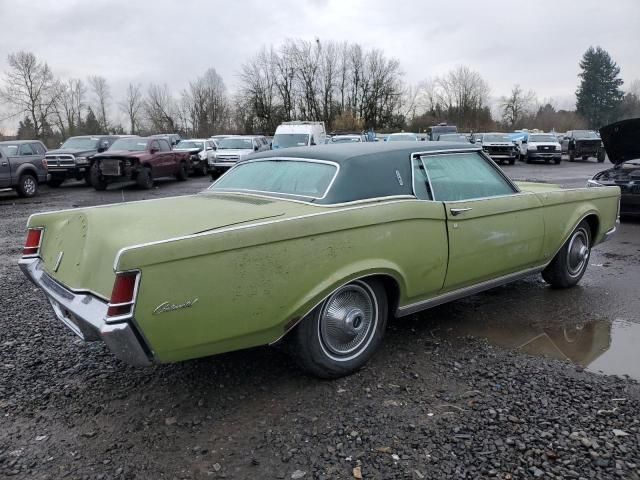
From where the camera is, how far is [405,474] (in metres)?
2.44

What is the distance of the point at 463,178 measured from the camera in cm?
429

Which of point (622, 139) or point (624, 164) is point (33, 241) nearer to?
point (622, 139)

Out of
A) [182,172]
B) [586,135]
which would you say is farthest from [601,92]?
[182,172]

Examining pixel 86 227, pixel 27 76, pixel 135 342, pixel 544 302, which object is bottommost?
pixel 544 302

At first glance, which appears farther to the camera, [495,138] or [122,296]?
[495,138]

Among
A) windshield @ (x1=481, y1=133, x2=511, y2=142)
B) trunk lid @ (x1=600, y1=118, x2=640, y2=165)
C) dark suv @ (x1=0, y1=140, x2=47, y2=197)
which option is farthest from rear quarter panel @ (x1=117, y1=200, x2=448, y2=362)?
windshield @ (x1=481, y1=133, x2=511, y2=142)

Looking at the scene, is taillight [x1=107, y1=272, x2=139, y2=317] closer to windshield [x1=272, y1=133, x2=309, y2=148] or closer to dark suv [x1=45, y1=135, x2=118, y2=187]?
dark suv [x1=45, y1=135, x2=118, y2=187]

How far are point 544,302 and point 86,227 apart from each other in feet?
13.2

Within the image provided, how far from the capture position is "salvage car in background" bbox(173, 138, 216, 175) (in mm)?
21973

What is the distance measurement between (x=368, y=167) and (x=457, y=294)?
125 centimetres

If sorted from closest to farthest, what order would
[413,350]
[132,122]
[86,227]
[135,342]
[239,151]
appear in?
1. [135,342]
2. [86,227]
3. [413,350]
4. [239,151]
5. [132,122]

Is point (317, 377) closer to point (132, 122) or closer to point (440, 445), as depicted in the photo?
point (440, 445)

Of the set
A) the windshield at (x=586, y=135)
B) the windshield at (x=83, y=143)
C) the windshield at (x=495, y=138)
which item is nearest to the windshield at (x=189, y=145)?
the windshield at (x=83, y=143)

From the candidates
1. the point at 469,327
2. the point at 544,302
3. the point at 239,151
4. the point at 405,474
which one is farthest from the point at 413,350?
the point at 239,151
